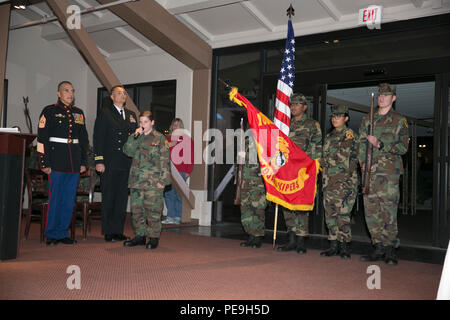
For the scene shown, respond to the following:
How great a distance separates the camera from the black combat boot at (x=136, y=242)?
4.87 metres

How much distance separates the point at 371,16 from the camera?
5.71 m

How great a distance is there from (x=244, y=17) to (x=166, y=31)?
1184 millimetres

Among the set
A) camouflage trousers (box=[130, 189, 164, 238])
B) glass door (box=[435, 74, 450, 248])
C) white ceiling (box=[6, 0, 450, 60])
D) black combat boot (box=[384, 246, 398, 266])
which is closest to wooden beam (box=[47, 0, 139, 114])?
white ceiling (box=[6, 0, 450, 60])

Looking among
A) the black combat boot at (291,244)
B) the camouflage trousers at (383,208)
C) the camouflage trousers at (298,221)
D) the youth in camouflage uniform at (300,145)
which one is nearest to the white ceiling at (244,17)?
the youth in camouflage uniform at (300,145)

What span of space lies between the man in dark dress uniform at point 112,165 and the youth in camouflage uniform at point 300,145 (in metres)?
1.91

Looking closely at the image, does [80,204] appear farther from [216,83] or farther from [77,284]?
[216,83]

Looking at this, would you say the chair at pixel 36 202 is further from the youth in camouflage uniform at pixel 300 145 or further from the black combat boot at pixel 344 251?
the black combat boot at pixel 344 251

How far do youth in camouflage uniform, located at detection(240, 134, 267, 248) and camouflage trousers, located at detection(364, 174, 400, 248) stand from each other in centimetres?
116

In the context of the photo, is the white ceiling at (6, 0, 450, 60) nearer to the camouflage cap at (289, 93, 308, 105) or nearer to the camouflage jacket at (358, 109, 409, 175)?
the camouflage cap at (289, 93, 308, 105)

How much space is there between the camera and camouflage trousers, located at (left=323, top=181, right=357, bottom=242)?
461 cm

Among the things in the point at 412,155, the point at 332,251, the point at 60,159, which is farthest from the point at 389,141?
the point at 412,155

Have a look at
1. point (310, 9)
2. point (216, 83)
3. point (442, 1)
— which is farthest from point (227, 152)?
point (442, 1)

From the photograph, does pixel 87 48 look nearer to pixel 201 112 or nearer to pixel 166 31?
pixel 166 31
